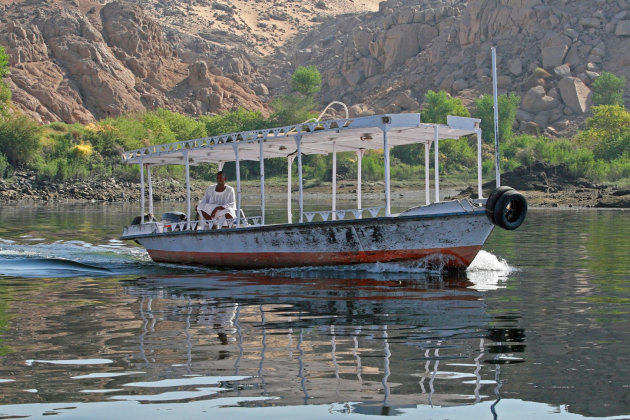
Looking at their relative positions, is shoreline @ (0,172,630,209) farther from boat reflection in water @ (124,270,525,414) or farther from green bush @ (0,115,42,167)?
boat reflection in water @ (124,270,525,414)

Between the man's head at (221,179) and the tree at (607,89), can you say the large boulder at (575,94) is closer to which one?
the tree at (607,89)

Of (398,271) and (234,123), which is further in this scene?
(234,123)

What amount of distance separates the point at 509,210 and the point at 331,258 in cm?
329

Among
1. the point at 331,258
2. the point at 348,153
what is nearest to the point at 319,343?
the point at 331,258

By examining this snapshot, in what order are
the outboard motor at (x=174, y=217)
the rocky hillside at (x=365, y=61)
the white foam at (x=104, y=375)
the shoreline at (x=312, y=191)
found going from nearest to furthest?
the white foam at (x=104, y=375)
the outboard motor at (x=174, y=217)
the shoreline at (x=312, y=191)
the rocky hillside at (x=365, y=61)

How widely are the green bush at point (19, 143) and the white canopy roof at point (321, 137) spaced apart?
160 feet

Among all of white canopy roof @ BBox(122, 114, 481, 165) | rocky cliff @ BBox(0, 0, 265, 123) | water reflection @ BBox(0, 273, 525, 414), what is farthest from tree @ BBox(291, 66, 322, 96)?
water reflection @ BBox(0, 273, 525, 414)

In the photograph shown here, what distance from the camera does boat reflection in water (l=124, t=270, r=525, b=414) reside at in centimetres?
720

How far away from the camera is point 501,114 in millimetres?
84438

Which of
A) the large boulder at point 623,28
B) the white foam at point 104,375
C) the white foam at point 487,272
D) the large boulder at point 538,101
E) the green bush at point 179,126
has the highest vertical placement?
the large boulder at point 623,28

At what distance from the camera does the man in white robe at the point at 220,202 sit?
17906 millimetres

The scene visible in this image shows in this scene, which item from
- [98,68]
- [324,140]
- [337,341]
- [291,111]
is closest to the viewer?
[337,341]

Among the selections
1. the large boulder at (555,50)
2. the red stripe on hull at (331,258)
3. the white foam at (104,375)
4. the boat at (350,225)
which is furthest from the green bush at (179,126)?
the white foam at (104,375)

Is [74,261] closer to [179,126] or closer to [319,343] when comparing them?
[319,343]
